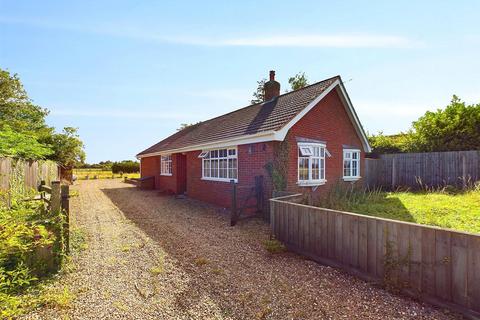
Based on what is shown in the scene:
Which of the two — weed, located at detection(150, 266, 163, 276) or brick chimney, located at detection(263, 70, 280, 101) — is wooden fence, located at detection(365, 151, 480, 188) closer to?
brick chimney, located at detection(263, 70, 280, 101)

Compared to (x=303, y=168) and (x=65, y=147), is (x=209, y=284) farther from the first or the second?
(x=65, y=147)

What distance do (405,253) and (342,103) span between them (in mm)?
10197

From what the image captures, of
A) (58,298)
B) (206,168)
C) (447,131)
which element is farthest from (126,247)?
(447,131)

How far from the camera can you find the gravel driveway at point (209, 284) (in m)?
3.68

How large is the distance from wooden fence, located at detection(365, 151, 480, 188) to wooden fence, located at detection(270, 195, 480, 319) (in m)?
12.0

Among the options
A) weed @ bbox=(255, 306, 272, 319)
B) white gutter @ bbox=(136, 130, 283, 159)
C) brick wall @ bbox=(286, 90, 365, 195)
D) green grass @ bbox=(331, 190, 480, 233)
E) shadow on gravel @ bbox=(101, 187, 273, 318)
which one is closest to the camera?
weed @ bbox=(255, 306, 272, 319)

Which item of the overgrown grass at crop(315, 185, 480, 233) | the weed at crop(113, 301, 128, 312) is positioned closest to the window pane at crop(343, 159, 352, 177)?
the overgrown grass at crop(315, 185, 480, 233)

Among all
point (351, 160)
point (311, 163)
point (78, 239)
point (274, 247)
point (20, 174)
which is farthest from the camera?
point (351, 160)

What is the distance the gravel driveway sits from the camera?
368 centimetres

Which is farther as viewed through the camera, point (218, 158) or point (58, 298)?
point (218, 158)

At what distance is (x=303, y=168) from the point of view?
34.3 feet

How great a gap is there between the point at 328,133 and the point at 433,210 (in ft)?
16.5

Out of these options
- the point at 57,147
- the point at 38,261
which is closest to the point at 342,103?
the point at 38,261

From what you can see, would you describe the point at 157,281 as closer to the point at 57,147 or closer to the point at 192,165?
the point at 192,165
